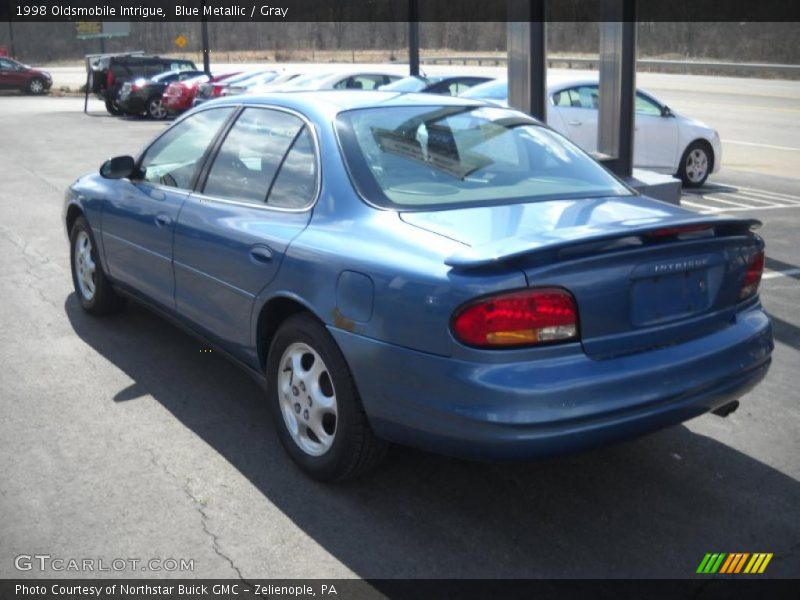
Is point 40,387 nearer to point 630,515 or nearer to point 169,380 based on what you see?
point 169,380

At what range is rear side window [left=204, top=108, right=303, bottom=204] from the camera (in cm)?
457

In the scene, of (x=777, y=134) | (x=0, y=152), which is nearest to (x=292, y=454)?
(x=0, y=152)

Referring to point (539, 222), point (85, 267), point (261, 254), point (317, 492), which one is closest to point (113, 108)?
point (85, 267)

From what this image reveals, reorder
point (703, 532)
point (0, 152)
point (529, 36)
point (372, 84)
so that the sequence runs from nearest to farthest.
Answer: point (703, 532), point (529, 36), point (0, 152), point (372, 84)

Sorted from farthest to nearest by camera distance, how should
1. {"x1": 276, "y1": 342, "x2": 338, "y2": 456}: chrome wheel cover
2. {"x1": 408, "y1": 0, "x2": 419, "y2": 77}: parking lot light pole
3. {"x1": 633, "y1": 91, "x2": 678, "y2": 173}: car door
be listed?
1. {"x1": 408, "y1": 0, "x2": 419, "y2": 77}: parking lot light pole
2. {"x1": 633, "y1": 91, "x2": 678, "y2": 173}: car door
3. {"x1": 276, "y1": 342, "x2": 338, "y2": 456}: chrome wheel cover

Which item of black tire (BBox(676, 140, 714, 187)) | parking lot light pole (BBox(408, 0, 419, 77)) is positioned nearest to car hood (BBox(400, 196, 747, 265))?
black tire (BBox(676, 140, 714, 187))

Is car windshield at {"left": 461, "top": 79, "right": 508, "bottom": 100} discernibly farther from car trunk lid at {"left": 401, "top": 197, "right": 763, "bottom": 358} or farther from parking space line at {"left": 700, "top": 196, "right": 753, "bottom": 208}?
car trunk lid at {"left": 401, "top": 197, "right": 763, "bottom": 358}

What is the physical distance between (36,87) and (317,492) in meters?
39.8

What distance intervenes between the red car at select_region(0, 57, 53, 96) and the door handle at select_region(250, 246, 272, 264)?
3908 cm

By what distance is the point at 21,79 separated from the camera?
3947cm

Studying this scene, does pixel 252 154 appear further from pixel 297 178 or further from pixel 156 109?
pixel 156 109

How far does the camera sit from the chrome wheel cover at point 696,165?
1314 centimetres

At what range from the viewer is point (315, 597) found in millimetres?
3291

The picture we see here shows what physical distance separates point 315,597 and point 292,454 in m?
1.02
